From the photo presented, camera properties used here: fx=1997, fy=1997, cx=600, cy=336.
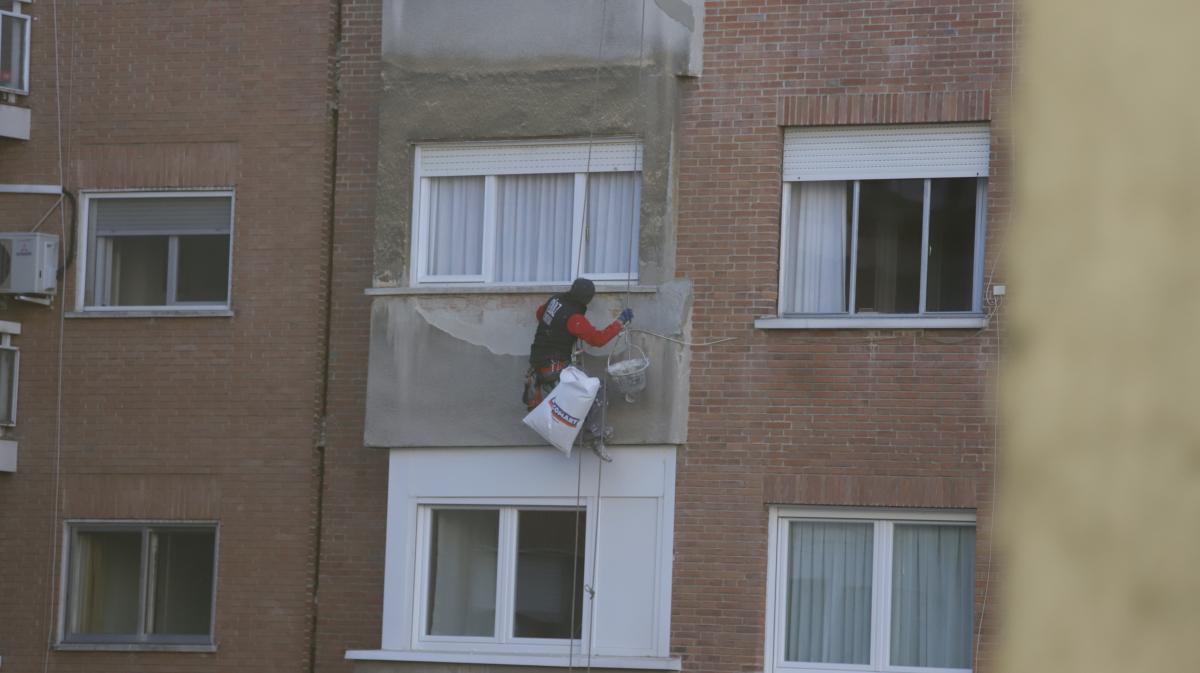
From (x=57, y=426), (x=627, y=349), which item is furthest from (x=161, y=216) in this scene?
(x=627, y=349)

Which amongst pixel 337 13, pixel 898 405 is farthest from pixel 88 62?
pixel 898 405

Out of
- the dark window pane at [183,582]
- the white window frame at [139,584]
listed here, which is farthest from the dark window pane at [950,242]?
the dark window pane at [183,582]

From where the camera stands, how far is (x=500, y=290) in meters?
17.4

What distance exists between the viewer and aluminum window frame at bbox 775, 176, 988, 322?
16484 millimetres

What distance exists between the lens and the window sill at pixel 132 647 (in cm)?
1819

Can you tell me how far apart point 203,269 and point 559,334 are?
165 inches

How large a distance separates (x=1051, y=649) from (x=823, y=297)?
16.5 ft

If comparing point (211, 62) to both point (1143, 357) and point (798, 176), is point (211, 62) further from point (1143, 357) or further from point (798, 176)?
point (1143, 357)

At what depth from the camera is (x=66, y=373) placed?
18.9 m

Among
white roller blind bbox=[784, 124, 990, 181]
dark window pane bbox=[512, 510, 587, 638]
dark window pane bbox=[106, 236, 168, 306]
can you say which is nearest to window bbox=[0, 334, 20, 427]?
dark window pane bbox=[106, 236, 168, 306]

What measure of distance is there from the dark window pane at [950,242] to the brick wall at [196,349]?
5.59 metres

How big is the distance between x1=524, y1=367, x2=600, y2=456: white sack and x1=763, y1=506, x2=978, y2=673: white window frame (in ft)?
5.97

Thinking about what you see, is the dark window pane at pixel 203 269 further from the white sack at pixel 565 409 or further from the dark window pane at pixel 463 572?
the white sack at pixel 565 409

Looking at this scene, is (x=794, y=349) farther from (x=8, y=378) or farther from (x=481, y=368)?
(x=8, y=378)
